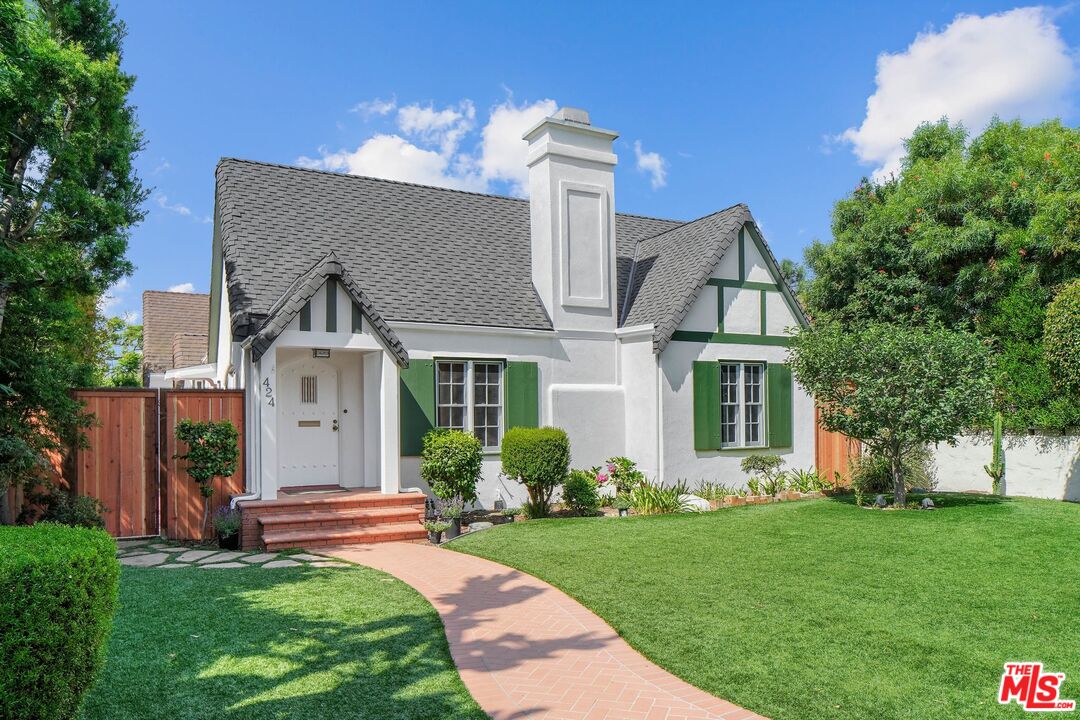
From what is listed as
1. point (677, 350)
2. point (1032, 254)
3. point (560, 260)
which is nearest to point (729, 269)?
point (677, 350)

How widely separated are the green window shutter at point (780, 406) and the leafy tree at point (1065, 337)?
5.10m

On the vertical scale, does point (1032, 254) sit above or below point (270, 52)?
below

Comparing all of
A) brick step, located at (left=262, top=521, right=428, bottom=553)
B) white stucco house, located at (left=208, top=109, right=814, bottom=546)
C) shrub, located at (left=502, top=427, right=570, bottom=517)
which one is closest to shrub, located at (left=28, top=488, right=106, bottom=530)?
white stucco house, located at (left=208, top=109, right=814, bottom=546)

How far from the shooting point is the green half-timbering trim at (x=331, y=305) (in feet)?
37.4

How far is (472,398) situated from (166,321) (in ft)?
72.8

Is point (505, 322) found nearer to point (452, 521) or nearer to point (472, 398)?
point (472, 398)

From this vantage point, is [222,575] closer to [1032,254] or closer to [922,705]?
[922,705]

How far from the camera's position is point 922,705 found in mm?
4699

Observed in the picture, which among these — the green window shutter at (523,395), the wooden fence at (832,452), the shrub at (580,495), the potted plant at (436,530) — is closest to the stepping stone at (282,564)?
the potted plant at (436,530)

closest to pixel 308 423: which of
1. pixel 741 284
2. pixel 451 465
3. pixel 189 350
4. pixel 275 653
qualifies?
pixel 451 465

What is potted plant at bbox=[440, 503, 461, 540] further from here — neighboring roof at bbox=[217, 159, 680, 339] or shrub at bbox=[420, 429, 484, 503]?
neighboring roof at bbox=[217, 159, 680, 339]

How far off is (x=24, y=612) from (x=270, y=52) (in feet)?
38.6

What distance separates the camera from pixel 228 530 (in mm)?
10336

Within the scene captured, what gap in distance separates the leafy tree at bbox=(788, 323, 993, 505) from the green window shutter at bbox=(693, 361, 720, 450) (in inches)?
105
